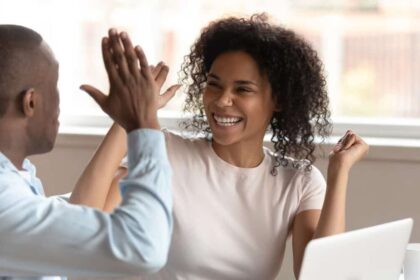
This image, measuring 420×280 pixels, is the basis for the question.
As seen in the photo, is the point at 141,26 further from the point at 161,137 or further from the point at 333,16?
the point at 161,137

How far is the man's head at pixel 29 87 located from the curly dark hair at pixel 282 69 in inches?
32.1

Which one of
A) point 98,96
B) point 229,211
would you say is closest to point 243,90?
point 229,211

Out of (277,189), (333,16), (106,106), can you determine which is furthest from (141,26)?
(106,106)

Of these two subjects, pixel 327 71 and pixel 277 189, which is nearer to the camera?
pixel 277 189

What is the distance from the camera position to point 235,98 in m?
2.25

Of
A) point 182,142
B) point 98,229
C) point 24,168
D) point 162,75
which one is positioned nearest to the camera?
point 98,229

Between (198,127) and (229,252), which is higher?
(198,127)

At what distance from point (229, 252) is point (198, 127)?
1.27ft

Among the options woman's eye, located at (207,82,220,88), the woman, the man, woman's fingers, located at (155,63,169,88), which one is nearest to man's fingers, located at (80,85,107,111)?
the man

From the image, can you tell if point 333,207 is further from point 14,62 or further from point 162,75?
point 14,62

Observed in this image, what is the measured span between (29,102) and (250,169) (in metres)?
0.90

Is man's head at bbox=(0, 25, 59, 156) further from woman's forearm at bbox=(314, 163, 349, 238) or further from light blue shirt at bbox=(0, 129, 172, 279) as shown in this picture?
woman's forearm at bbox=(314, 163, 349, 238)

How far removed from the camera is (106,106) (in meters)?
1.44

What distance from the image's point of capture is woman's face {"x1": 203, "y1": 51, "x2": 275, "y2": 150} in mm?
2240
